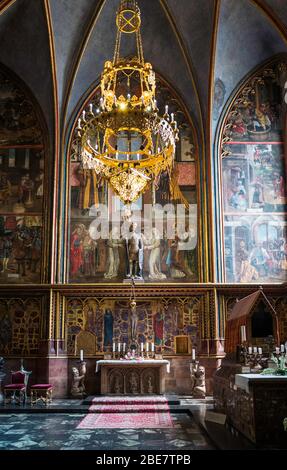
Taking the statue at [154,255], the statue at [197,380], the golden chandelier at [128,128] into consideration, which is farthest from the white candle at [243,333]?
the statue at [154,255]

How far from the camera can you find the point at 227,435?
Answer: 9266 mm

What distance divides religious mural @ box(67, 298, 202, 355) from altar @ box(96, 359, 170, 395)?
110 cm

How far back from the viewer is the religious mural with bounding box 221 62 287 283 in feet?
54.6

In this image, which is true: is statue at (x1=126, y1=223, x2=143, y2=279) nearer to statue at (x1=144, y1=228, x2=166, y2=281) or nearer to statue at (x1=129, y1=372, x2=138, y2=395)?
statue at (x1=144, y1=228, x2=166, y2=281)

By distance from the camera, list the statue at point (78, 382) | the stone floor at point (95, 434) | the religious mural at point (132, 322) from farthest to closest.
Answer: the religious mural at point (132, 322) → the statue at point (78, 382) → the stone floor at point (95, 434)

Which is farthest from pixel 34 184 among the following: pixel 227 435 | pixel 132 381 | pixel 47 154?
pixel 227 435

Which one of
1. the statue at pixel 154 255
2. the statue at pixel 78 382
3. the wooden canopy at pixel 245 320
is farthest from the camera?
the statue at pixel 154 255

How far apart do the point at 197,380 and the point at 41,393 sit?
14.6ft

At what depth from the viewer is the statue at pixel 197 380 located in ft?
48.9

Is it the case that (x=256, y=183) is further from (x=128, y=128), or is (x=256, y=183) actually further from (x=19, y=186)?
(x=19, y=186)

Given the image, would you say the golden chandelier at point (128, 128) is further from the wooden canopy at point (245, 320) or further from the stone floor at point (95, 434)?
the stone floor at point (95, 434)

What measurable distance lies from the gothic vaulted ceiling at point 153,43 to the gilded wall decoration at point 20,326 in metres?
6.00

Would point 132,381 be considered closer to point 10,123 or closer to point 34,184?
point 34,184

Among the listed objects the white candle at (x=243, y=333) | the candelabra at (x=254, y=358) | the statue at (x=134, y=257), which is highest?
the statue at (x=134, y=257)
